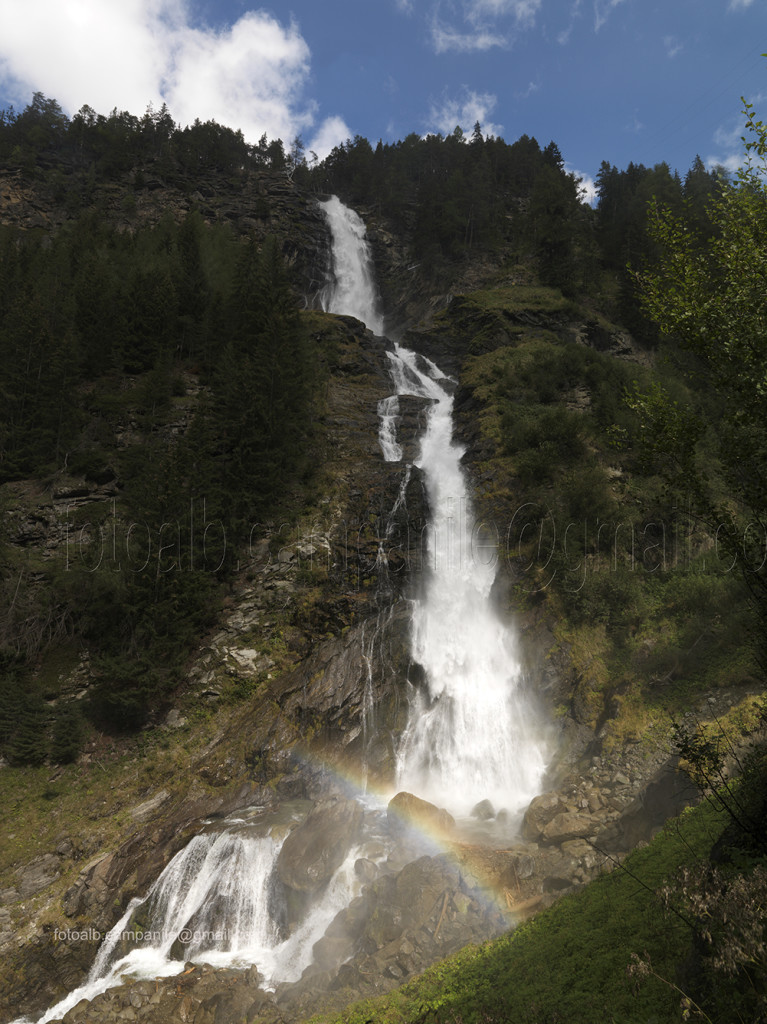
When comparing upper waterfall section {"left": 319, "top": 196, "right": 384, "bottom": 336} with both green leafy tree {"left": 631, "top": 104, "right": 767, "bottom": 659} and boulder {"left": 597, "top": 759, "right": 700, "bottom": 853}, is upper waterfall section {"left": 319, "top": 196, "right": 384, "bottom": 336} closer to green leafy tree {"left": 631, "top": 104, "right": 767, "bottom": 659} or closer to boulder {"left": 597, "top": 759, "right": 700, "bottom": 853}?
green leafy tree {"left": 631, "top": 104, "right": 767, "bottom": 659}

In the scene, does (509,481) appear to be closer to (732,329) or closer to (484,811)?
(484,811)

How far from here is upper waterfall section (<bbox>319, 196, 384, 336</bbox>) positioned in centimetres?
5350

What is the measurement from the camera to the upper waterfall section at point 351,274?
176 feet

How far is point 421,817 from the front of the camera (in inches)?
505

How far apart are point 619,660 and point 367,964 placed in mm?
10602

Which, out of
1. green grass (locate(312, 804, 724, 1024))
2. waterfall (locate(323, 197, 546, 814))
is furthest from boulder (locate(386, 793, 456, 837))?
green grass (locate(312, 804, 724, 1024))

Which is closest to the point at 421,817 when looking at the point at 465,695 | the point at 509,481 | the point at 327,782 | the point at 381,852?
the point at 381,852

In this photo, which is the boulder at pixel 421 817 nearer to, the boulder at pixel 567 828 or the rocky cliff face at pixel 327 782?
the rocky cliff face at pixel 327 782

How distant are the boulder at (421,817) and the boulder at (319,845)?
1025mm

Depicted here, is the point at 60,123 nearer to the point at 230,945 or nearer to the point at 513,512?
Answer: the point at 513,512

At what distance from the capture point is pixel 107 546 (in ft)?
62.8

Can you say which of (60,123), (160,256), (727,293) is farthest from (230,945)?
(60,123)

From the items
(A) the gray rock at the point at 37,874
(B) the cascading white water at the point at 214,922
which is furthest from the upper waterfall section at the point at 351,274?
(A) the gray rock at the point at 37,874

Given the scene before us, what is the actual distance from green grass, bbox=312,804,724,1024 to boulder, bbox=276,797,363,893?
3.55m
